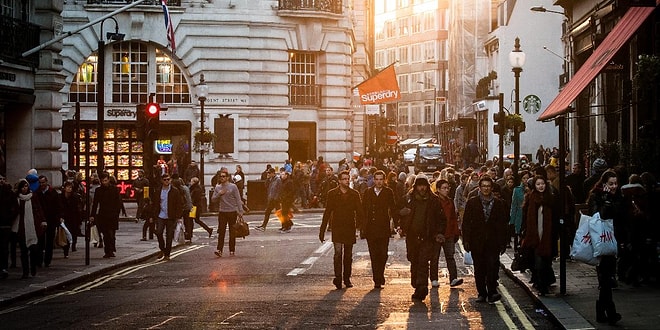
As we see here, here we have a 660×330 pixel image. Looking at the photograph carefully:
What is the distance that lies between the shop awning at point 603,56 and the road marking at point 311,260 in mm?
5316

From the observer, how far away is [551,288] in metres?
18.4

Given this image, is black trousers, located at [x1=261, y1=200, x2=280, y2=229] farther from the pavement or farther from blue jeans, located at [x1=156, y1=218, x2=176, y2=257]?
blue jeans, located at [x1=156, y1=218, x2=176, y2=257]

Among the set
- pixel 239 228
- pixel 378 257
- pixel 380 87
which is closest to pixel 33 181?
pixel 239 228

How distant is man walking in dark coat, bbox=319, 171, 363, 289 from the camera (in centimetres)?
1945

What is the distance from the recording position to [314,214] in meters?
45.3

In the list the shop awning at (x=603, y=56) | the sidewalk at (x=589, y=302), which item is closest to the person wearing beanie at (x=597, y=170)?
the shop awning at (x=603, y=56)

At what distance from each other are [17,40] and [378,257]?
12.1 metres

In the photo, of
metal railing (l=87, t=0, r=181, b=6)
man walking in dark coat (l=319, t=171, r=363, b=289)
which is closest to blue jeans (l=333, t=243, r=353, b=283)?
man walking in dark coat (l=319, t=171, r=363, b=289)

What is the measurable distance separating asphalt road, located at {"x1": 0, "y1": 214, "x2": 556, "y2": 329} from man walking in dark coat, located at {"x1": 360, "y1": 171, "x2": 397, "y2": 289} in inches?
14.2

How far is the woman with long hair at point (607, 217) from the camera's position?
46.9 feet

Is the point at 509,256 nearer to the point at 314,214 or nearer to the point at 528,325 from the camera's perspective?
the point at 528,325

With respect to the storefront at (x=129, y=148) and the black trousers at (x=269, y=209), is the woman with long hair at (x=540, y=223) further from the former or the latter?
the storefront at (x=129, y=148)

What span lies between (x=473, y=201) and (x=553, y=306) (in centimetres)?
226

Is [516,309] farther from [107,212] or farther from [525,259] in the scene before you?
[107,212]
